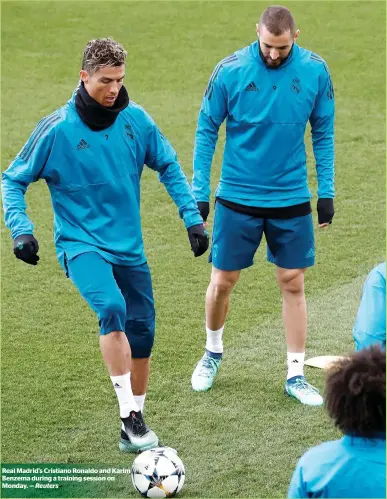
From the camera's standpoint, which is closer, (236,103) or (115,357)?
(115,357)

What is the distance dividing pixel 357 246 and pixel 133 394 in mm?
3646

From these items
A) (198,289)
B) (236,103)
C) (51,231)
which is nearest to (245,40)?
(51,231)

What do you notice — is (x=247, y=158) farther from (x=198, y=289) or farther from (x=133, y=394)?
(x=198, y=289)

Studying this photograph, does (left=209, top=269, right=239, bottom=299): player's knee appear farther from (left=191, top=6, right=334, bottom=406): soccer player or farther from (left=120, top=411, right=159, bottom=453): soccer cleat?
(left=120, top=411, right=159, bottom=453): soccer cleat

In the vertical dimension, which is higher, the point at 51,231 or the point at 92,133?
the point at 92,133

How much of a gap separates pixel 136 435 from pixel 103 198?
1256mm

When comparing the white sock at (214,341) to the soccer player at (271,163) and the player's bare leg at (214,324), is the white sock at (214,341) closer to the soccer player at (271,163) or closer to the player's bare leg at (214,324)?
the player's bare leg at (214,324)

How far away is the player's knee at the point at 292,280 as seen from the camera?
21.2ft

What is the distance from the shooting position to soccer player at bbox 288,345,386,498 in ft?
11.1

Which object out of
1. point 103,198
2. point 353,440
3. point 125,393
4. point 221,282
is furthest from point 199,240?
point 353,440

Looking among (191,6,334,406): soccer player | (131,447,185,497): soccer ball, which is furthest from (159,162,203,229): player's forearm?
(131,447,185,497): soccer ball

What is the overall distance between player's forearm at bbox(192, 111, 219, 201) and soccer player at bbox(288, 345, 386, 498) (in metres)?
3.06

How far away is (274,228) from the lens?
21.1 feet

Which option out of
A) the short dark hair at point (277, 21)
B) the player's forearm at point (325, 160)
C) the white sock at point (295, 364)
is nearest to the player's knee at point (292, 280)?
the white sock at point (295, 364)
